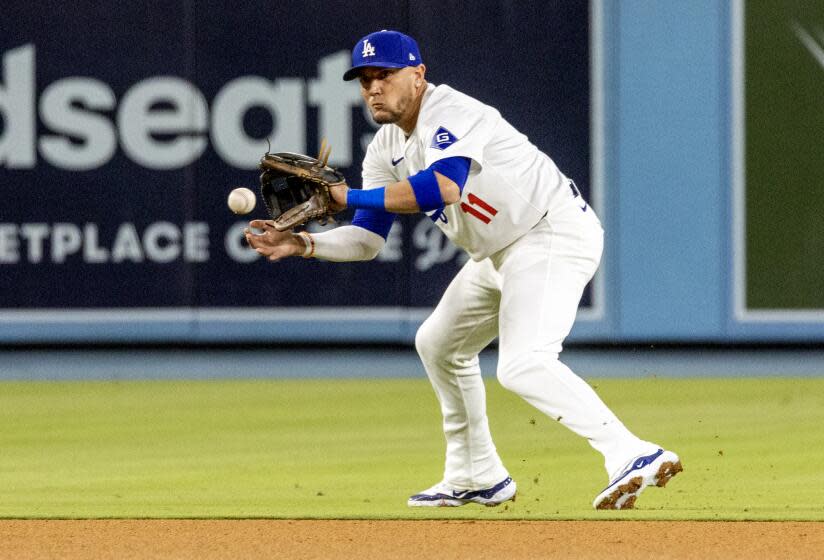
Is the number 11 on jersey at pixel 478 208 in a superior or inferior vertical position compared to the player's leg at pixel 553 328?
superior

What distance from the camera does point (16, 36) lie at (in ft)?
36.7

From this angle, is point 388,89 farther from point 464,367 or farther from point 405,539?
point 405,539

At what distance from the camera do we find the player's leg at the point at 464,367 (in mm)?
6445

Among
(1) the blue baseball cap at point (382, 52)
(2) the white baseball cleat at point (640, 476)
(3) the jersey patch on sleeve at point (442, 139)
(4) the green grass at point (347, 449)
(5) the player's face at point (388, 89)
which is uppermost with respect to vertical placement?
(1) the blue baseball cap at point (382, 52)

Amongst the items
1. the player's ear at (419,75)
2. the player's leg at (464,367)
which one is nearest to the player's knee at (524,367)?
the player's leg at (464,367)

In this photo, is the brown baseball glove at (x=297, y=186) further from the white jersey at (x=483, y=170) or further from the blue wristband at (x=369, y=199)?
the white jersey at (x=483, y=170)

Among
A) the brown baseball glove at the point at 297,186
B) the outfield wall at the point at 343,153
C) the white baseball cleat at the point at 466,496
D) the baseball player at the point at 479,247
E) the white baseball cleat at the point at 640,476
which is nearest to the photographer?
the white baseball cleat at the point at 640,476

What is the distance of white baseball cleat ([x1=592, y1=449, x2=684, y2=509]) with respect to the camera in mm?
5852

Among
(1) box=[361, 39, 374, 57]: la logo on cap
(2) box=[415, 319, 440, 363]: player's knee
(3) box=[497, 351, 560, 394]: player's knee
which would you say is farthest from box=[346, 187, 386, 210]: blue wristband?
(3) box=[497, 351, 560, 394]: player's knee

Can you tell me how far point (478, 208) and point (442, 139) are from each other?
13.8 inches

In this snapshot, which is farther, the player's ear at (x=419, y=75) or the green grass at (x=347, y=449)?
the green grass at (x=347, y=449)

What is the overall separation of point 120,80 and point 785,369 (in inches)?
192

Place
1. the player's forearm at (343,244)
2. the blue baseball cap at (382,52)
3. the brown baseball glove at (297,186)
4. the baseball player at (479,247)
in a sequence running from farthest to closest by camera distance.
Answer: the player's forearm at (343,244) < the brown baseball glove at (297,186) < the blue baseball cap at (382,52) < the baseball player at (479,247)

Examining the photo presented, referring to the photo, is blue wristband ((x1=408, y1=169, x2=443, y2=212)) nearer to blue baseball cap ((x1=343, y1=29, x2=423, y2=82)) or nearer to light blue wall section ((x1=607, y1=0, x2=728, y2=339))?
blue baseball cap ((x1=343, y1=29, x2=423, y2=82))
